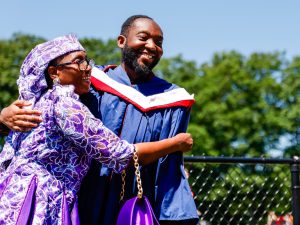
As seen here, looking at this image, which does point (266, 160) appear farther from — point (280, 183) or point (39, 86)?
point (39, 86)

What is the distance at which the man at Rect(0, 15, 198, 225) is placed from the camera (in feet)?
11.6

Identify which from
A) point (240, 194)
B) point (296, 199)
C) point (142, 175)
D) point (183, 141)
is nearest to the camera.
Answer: point (183, 141)

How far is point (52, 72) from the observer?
10.8 feet

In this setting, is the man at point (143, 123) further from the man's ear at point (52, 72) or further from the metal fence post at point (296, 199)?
the metal fence post at point (296, 199)

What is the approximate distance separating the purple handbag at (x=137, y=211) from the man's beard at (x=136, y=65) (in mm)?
640

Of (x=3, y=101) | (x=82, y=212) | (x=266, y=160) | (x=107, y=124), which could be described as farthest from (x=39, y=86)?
(x=3, y=101)

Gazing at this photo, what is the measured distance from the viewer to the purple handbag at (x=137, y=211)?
3.32m

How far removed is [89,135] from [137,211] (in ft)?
1.58

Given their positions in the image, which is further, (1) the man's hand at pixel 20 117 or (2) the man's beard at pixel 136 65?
(2) the man's beard at pixel 136 65

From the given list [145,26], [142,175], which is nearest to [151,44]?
[145,26]

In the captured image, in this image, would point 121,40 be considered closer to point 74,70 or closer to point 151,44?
point 151,44

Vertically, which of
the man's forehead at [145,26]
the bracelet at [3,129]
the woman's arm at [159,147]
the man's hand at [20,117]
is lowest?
the woman's arm at [159,147]

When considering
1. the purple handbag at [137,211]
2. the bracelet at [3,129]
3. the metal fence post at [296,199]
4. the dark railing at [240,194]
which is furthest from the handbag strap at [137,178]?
the metal fence post at [296,199]

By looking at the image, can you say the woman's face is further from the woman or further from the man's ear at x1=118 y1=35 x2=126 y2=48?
the man's ear at x1=118 y1=35 x2=126 y2=48
